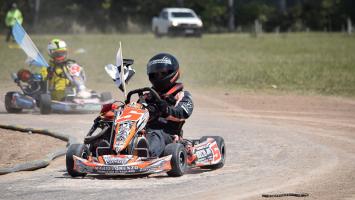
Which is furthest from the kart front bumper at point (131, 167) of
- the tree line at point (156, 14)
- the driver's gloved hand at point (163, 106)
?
the tree line at point (156, 14)

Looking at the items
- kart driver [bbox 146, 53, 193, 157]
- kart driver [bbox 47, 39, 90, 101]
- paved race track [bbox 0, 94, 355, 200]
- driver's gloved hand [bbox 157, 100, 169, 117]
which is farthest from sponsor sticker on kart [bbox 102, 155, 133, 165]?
kart driver [bbox 47, 39, 90, 101]

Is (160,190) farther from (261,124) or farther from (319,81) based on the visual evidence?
(319,81)

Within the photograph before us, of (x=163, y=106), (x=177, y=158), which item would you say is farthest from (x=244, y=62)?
(x=177, y=158)

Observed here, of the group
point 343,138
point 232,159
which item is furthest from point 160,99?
point 343,138

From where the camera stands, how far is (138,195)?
962 cm

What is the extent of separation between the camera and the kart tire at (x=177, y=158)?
35.2 feet

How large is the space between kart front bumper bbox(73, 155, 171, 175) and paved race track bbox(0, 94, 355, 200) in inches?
4.2

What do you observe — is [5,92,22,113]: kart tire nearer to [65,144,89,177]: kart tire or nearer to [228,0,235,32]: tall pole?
[65,144,89,177]: kart tire

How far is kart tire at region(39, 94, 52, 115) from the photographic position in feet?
61.3

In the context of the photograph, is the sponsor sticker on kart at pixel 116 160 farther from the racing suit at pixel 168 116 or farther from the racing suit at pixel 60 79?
the racing suit at pixel 60 79

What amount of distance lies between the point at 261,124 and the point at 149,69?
5.22 meters

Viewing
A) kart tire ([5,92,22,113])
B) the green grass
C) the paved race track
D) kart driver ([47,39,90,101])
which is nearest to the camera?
the paved race track

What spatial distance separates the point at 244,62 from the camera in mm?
33812

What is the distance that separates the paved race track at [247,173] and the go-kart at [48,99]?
1.69 meters
